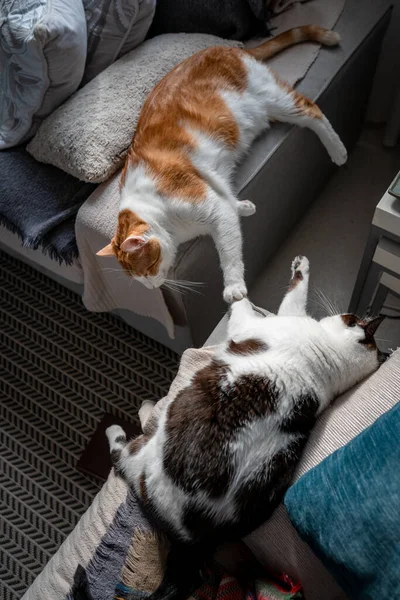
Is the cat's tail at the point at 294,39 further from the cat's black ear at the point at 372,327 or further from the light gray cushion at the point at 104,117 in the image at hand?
the cat's black ear at the point at 372,327

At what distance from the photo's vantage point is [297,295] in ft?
3.73

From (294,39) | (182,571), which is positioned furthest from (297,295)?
(294,39)

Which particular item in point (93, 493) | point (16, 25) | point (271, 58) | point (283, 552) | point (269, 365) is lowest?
point (93, 493)

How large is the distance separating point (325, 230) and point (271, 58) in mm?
675

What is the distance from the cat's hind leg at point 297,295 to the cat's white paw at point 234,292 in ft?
0.35

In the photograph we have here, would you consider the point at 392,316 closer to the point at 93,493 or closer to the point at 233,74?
the point at 233,74

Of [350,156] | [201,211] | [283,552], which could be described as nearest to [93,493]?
[283,552]

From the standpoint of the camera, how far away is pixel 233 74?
1.27 metres

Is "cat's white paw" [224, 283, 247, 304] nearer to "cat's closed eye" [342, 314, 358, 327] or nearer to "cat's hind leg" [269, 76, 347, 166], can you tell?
"cat's closed eye" [342, 314, 358, 327]

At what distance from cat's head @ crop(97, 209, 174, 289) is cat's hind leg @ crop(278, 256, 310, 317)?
0.32 metres

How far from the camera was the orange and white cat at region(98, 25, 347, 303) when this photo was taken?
1126 millimetres

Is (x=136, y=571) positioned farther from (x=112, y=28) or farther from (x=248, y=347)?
(x=112, y=28)

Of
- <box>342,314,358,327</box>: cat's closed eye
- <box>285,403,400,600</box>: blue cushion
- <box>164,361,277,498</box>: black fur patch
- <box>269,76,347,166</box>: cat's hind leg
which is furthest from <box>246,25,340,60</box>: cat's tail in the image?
<box>285,403,400,600</box>: blue cushion

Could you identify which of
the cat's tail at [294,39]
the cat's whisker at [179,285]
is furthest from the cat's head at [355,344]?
the cat's tail at [294,39]
